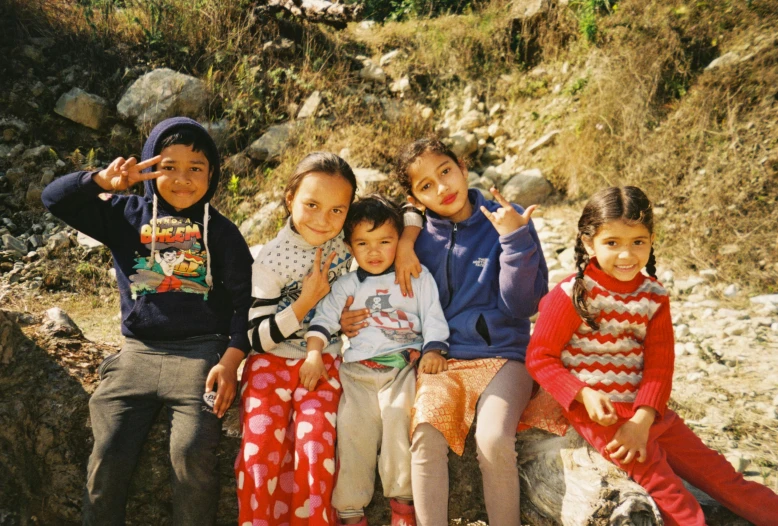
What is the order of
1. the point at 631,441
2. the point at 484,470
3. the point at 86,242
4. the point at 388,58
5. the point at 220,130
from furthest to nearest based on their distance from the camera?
the point at 388,58, the point at 220,130, the point at 86,242, the point at 484,470, the point at 631,441

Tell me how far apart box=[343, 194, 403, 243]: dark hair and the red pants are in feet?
3.52

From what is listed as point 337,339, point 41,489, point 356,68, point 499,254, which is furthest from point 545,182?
point 41,489

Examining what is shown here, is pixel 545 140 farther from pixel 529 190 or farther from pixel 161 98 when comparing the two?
pixel 161 98

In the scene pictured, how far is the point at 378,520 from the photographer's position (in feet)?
7.06

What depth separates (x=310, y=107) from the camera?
629 cm

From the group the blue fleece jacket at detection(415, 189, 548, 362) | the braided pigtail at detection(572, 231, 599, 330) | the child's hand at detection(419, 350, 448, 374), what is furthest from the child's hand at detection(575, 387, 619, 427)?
the child's hand at detection(419, 350, 448, 374)

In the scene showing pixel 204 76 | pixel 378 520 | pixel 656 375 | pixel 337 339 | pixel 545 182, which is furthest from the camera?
pixel 204 76

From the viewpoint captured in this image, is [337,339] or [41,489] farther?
[337,339]

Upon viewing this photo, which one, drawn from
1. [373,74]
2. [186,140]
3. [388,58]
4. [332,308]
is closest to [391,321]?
[332,308]

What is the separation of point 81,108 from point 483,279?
18.0 ft

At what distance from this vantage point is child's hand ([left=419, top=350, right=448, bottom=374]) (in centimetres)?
210

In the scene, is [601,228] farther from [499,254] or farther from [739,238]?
[739,238]

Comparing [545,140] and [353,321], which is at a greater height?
→ [545,140]

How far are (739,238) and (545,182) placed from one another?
6.41ft
